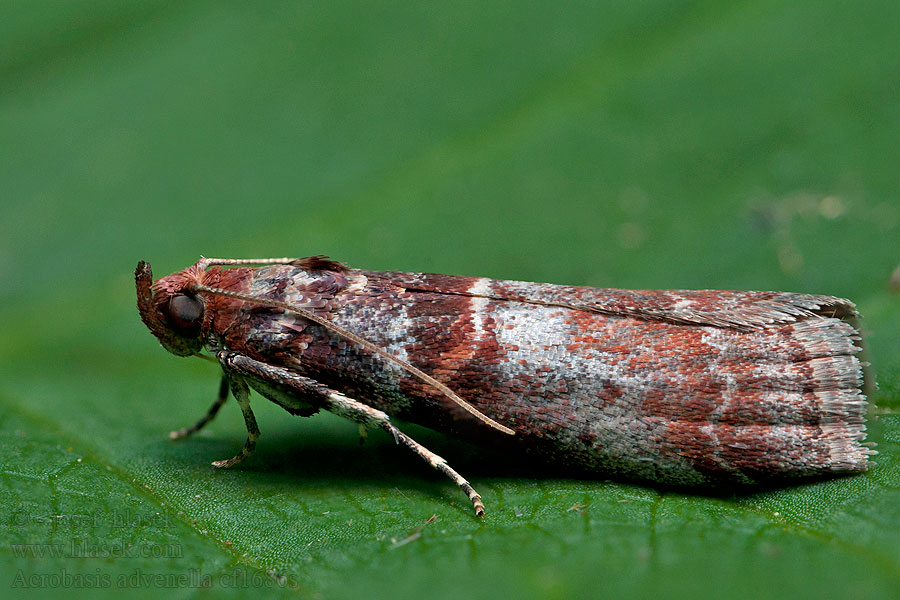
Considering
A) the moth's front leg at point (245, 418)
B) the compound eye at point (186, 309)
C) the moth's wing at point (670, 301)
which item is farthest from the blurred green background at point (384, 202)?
the compound eye at point (186, 309)

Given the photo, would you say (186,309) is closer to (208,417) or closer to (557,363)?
(208,417)

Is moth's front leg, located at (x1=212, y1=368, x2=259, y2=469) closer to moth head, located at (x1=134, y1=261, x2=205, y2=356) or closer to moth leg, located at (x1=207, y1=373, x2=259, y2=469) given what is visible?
moth leg, located at (x1=207, y1=373, x2=259, y2=469)

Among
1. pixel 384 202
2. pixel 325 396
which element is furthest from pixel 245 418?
pixel 384 202

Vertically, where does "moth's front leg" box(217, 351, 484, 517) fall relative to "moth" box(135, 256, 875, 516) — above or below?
below

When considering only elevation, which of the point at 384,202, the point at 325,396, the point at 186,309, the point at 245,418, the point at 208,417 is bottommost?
the point at 208,417

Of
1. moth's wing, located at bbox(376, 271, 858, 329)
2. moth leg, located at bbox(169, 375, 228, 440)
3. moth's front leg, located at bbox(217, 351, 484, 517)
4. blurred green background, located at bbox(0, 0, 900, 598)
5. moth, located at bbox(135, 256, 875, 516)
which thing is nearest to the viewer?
blurred green background, located at bbox(0, 0, 900, 598)

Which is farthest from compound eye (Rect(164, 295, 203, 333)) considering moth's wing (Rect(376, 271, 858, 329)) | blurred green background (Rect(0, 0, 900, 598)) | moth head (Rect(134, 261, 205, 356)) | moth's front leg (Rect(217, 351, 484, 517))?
moth's wing (Rect(376, 271, 858, 329))
